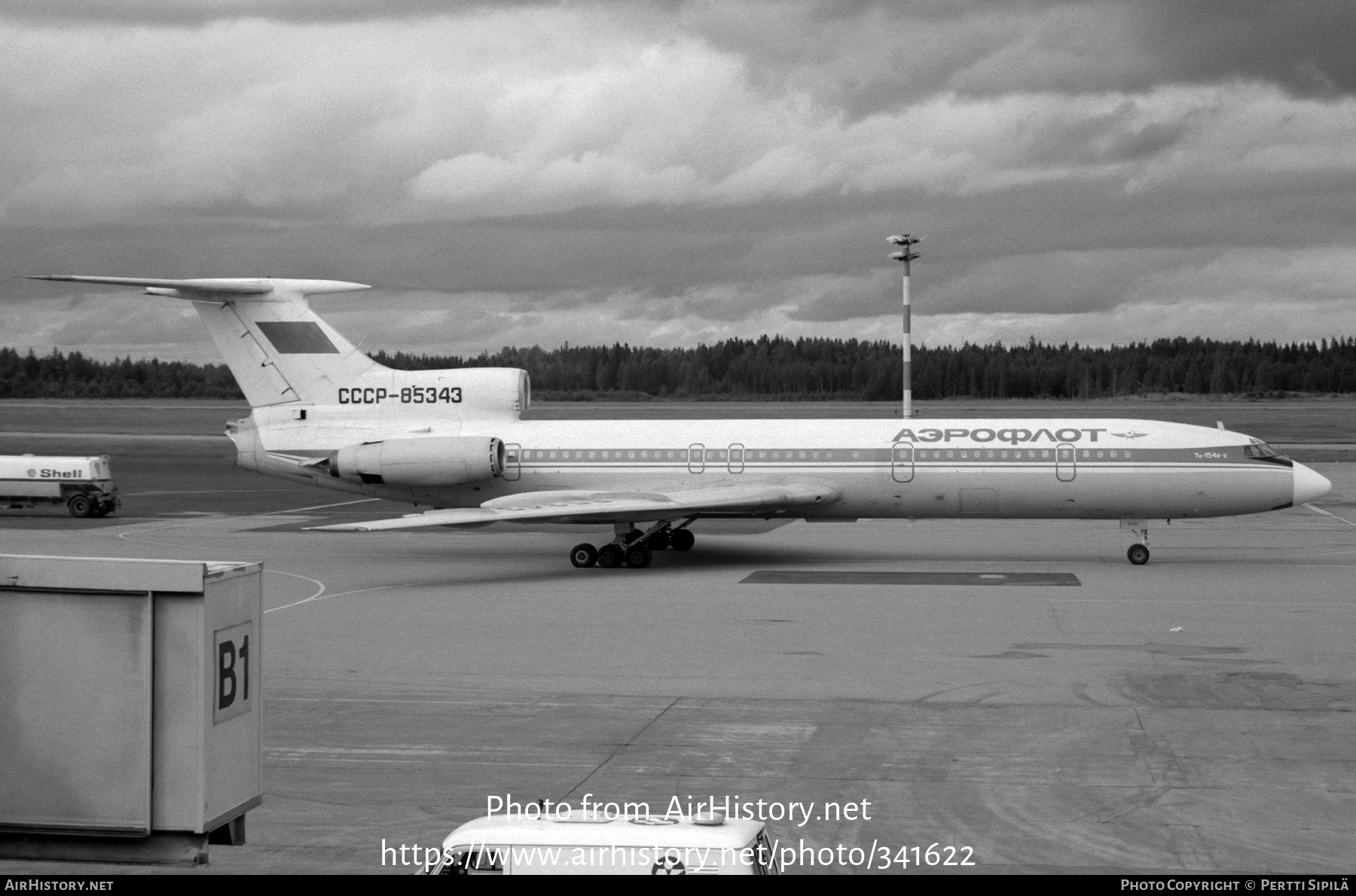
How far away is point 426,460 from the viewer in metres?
34.0

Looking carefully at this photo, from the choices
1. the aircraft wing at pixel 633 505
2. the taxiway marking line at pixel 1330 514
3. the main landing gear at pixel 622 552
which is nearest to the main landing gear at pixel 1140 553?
the aircraft wing at pixel 633 505

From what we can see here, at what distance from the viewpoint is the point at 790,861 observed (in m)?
11.0

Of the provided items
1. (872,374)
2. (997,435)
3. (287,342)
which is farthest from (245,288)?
(872,374)

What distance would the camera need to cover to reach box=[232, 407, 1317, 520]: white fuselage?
→ 32219 mm

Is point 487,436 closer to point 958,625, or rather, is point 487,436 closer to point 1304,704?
point 958,625

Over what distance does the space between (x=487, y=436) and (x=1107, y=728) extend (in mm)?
21652

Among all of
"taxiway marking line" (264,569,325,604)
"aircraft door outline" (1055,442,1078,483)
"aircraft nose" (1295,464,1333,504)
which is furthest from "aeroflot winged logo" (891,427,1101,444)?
"taxiway marking line" (264,569,325,604)

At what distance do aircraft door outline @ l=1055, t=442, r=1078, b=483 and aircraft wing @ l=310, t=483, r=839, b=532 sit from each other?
5312 millimetres

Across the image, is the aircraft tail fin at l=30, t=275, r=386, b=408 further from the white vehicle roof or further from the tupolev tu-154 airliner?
the white vehicle roof

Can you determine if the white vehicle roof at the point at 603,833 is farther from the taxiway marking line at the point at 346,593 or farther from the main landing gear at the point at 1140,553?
the main landing gear at the point at 1140,553

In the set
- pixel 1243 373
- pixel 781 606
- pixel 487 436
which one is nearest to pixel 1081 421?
pixel 781 606

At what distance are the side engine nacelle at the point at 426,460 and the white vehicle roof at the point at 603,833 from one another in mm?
26291

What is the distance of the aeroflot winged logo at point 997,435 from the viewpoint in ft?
107

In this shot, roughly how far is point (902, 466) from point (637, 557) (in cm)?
684
